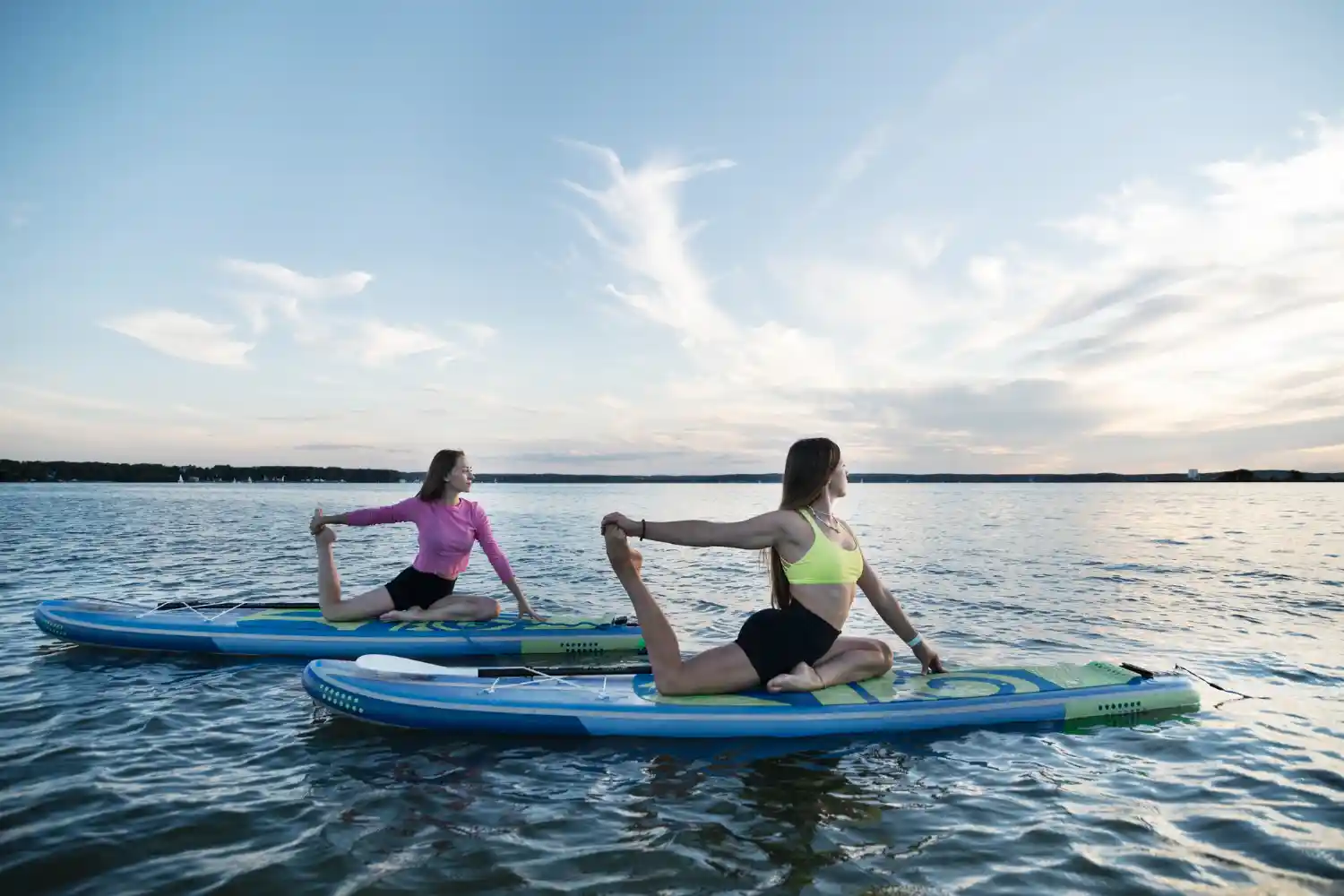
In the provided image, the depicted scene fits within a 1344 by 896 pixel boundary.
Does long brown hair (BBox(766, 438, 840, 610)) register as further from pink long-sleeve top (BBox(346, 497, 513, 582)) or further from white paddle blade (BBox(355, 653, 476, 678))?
pink long-sleeve top (BBox(346, 497, 513, 582))

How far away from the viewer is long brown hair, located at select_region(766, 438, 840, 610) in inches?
249

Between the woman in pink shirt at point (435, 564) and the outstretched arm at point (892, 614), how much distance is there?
4.66 meters

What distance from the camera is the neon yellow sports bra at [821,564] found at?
6328 mm

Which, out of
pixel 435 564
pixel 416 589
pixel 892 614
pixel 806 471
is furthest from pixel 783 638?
pixel 416 589

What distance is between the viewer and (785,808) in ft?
18.1

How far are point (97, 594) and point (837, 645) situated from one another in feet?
43.5

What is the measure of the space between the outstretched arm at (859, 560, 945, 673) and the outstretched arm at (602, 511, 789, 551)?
1171 millimetres

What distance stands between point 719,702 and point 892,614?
183cm

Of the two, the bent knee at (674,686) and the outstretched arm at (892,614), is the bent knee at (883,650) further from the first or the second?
the bent knee at (674,686)

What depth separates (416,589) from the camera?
34.7ft

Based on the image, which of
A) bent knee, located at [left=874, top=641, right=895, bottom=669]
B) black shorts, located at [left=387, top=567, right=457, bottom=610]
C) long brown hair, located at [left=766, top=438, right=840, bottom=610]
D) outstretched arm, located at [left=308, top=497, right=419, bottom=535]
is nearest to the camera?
long brown hair, located at [left=766, top=438, right=840, bottom=610]

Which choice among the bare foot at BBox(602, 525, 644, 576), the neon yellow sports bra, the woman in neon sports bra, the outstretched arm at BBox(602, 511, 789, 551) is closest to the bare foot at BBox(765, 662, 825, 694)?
the woman in neon sports bra

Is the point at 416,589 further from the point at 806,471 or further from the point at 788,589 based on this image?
the point at 806,471

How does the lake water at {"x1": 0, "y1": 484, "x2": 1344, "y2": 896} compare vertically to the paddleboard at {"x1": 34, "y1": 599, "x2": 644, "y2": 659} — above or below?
below
